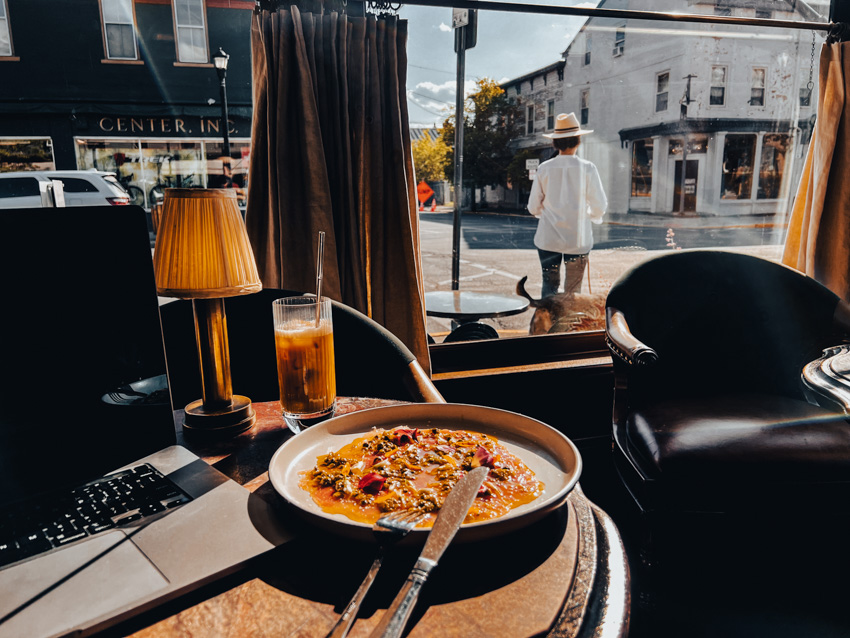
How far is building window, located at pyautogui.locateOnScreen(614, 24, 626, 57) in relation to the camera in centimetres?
275

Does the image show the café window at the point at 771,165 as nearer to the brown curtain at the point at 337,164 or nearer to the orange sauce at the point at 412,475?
the brown curtain at the point at 337,164

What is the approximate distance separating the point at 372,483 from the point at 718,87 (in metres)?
3.36

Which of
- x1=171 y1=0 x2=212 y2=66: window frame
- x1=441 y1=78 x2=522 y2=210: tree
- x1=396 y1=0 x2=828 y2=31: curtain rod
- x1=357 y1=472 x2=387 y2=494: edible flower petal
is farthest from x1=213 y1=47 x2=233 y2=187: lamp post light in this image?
x1=357 y1=472 x2=387 y2=494: edible flower petal

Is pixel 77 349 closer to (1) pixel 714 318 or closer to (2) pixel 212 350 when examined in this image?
(2) pixel 212 350

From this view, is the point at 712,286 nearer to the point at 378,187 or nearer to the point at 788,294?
the point at 788,294

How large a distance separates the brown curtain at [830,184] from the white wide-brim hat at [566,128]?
3.73 ft

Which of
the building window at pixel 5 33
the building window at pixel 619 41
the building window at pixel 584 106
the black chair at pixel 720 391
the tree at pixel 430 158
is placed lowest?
the black chair at pixel 720 391

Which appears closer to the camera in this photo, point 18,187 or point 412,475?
point 412,475

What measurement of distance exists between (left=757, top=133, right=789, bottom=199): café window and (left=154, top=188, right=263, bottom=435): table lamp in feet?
11.0

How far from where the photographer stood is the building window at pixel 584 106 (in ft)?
9.00

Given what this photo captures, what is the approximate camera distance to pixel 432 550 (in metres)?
0.52

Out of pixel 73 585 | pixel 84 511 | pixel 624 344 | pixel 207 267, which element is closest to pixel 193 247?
pixel 207 267

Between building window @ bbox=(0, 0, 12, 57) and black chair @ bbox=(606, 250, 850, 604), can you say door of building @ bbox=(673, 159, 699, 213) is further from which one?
building window @ bbox=(0, 0, 12, 57)

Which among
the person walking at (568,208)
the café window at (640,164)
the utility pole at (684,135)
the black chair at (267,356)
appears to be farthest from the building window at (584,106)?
the black chair at (267,356)
